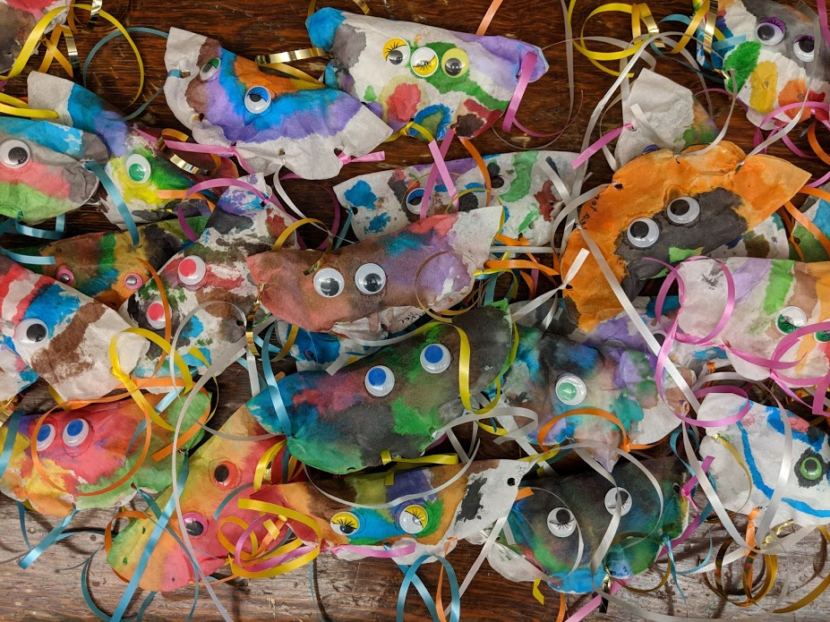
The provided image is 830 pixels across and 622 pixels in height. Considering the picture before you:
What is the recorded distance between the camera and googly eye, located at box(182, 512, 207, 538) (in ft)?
3.22

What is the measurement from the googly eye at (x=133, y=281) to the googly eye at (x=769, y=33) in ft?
2.83

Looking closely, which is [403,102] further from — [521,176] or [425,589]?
[425,589]

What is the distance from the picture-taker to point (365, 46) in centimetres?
97

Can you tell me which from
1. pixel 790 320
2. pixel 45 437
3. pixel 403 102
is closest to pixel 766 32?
pixel 790 320

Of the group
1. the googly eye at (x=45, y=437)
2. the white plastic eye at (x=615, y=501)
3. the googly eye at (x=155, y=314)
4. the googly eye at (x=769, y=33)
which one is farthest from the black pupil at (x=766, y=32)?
the googly eye at (x=45, y=437)

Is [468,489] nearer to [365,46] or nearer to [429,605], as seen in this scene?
[429,605]

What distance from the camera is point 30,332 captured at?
3.10ft

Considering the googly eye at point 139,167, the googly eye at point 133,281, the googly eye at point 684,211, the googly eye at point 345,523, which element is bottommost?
the googly eye at point 345,523

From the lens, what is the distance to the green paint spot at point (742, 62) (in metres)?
0.96

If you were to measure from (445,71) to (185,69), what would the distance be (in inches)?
13.7

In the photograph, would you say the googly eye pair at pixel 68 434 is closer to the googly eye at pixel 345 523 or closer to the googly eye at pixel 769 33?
the googly eye at pixel 345 523

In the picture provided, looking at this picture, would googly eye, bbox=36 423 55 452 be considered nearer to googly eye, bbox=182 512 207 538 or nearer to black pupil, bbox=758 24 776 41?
googly eye, bbox=182 512 207 538

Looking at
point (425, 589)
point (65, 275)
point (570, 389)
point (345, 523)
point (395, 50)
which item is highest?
point (395, 50)

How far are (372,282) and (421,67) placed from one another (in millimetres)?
295
